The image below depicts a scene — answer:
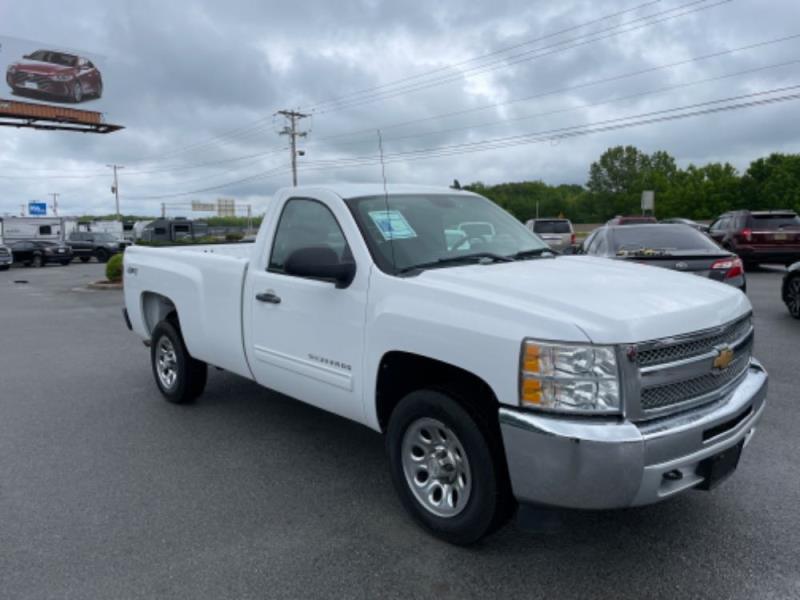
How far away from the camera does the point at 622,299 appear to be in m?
3.00

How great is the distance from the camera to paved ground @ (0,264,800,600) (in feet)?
9.71

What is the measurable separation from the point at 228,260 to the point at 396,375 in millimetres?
1977

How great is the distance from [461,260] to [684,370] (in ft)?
4.62

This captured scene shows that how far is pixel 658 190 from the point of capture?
10431 cm

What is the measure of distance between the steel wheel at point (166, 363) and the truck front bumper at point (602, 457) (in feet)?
12.8

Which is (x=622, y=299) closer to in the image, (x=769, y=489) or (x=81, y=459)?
(x=769, y=489)

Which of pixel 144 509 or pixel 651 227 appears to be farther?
pixel 651 227

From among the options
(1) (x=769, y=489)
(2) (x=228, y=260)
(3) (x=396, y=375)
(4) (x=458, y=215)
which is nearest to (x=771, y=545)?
(1) (x=769, y=489)

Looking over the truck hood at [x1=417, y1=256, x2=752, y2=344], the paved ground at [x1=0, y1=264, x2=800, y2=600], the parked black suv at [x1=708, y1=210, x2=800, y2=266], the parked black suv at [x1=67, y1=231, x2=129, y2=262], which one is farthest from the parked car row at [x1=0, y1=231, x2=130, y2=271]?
the truck hood at [x1=417, y1=256, x2=752, y2=344]

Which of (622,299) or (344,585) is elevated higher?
(622,299)

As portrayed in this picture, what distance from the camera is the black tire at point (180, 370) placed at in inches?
221

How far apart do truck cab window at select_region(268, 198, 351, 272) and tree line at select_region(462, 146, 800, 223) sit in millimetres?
62493

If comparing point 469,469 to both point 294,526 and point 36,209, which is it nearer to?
point 294,526

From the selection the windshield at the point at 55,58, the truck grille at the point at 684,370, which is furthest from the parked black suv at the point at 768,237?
the windshield at the point at 55,58
